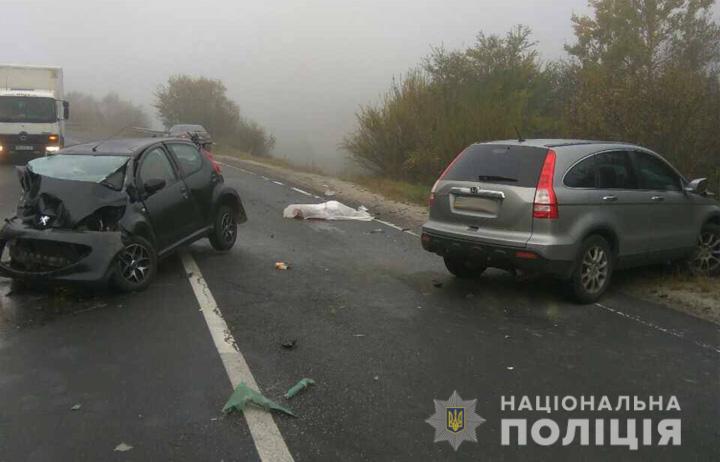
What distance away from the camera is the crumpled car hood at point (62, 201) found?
Answer: 6.55 m

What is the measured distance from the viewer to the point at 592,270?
6602 millimetres

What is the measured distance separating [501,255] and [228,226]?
175 inches

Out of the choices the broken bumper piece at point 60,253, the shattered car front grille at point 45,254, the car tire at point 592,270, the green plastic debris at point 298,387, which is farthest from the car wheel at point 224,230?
the car tire at point 592,270

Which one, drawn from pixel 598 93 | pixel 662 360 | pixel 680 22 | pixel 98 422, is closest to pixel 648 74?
pixel 598 93

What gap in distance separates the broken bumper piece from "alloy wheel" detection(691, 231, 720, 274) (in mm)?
6904

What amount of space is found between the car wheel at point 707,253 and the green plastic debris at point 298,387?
18.9 feet

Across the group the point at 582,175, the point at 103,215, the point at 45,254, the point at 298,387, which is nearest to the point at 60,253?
the point at 45,254

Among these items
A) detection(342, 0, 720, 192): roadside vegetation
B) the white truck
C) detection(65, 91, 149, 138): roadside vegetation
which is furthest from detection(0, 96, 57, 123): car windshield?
detection(65, 91, 149, 138): roadside vegetation

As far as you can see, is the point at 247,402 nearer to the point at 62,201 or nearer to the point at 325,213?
the point at 62,201

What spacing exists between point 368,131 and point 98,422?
2072 centimetres

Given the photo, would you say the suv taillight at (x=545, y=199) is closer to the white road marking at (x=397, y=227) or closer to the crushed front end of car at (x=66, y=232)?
the crushed front end of car at (x=66, y=232)

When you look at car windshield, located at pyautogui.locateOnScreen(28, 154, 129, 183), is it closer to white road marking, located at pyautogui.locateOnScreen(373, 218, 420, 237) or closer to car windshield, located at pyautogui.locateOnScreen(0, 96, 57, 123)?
white road marking, located at pyautogui.locateOnScreen(373, 218, 420, 237)

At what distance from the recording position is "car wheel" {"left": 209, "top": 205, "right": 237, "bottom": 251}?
884cm

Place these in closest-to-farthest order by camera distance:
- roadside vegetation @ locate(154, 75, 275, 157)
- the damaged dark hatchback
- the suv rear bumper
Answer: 1. the suv rear bumper
2. the damaged dark hatchback
3. roadside vegetation @ locate(154, 75, 275, 157)
